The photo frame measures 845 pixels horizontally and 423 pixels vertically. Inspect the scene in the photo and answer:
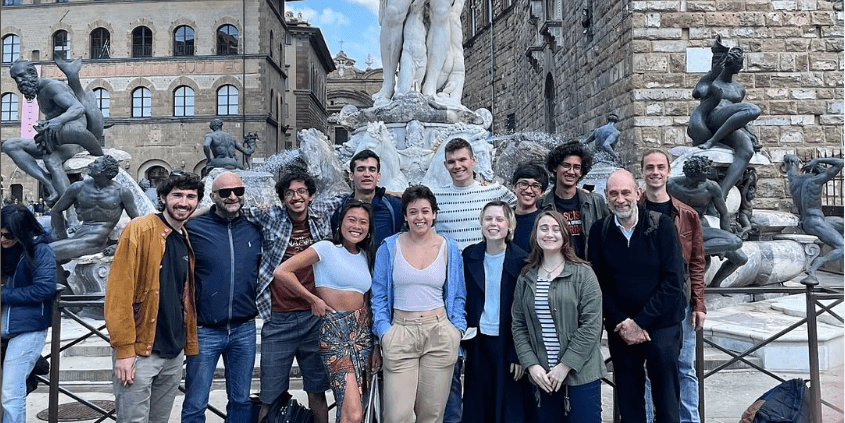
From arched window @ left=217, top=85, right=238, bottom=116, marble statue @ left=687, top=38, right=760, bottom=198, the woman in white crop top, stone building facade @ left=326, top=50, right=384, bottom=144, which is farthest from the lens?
Result: stone building facade @ left=326, top=50, right=384, bottom=144

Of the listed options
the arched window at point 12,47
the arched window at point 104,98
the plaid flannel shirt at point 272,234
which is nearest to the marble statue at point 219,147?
the plaid flannel shirt at point 272,234

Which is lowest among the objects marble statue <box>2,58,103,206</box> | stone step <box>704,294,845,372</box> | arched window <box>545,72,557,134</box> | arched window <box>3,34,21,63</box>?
stone step <box>704,294,845,372</box>

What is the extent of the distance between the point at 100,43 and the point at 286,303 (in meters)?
34.1

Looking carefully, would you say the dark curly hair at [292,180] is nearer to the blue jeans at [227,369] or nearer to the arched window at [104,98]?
the blue jeans at [227,369]

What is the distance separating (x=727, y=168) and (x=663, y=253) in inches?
197

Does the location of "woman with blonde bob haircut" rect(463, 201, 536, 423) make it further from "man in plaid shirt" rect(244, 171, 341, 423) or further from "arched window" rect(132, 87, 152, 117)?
"arched window" rect(132, 87, 152, 117)

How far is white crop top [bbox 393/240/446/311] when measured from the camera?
3131 mm

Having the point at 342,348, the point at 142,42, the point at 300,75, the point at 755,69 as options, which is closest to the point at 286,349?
the point at 342,348


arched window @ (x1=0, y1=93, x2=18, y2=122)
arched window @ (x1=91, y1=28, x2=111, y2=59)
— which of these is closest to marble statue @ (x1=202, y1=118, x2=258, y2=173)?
arched window @ (x1=91, y1=28, x2=111, y2=59)

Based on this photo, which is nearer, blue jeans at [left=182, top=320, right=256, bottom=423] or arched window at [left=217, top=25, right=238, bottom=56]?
blue jeans at [left=182, top=320, right=256, bottom=423]

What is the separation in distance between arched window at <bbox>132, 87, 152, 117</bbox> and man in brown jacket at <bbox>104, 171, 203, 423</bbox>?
3193cm

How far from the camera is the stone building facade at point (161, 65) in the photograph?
32.0 meters

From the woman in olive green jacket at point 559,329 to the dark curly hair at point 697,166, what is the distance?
3.39m

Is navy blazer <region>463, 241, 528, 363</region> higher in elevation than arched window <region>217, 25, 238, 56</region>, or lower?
lower
